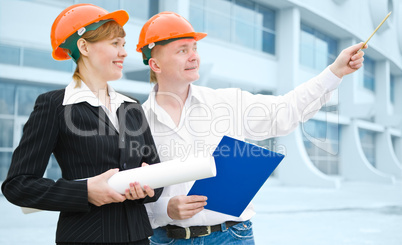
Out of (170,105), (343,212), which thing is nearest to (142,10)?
(343,212)

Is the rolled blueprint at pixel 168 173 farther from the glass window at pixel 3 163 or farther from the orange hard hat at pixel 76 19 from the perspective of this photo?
the glass window at pixel 3 163

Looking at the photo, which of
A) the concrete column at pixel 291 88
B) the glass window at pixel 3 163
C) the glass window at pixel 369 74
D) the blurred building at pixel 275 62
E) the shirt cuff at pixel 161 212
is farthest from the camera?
the glass window at pixel 369 74

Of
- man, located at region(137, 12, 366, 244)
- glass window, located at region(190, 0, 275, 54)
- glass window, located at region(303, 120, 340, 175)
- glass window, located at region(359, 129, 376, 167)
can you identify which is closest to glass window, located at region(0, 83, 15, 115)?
glass window, located at region(190, 0, 275, 54)

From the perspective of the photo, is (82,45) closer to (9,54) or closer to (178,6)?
(9,54)

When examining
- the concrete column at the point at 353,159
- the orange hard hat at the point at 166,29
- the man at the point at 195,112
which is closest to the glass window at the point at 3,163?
the man at the point at 195,112

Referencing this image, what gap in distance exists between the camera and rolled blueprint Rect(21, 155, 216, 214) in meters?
1.30

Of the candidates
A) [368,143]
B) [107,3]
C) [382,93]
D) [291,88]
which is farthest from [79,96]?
[382,93]

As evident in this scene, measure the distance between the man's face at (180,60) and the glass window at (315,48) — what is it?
56.0 feet

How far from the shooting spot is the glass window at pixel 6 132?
1105 centimetres

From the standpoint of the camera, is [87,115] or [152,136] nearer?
[87,115]

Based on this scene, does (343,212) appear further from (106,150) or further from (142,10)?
(142,10)

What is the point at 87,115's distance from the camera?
1.50m

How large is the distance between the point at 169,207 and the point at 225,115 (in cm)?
53

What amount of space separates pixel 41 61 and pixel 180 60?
33.7ft
